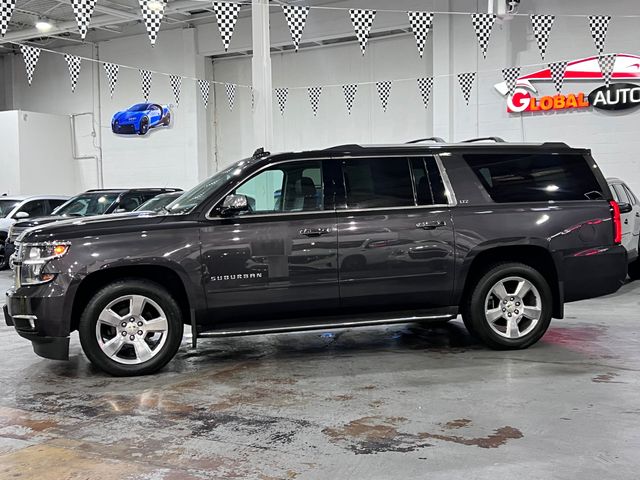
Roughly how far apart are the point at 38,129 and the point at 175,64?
5516 mm

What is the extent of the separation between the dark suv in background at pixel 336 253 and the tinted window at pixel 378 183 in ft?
0.04

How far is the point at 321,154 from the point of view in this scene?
5.85 m

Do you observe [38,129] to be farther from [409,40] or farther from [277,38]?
[409,40]

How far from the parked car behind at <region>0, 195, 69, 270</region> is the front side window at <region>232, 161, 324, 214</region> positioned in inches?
399

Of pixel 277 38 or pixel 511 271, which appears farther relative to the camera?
pixel 277 38

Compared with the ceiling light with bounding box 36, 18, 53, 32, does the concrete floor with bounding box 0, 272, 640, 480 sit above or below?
below

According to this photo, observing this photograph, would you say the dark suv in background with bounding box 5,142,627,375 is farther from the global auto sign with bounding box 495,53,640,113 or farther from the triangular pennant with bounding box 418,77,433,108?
the triangular pennant with bounding box 418,77,433,108

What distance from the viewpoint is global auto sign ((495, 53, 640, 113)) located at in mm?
14523

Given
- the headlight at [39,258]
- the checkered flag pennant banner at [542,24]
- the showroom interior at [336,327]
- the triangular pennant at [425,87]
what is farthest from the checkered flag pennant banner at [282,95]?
the headlight at [39,258]

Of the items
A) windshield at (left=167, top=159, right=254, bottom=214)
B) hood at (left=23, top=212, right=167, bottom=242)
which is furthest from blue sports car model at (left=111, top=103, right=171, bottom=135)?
hood at (left=23, top=212, right=167, bottom=242)

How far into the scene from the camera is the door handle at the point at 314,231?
18.3 ft

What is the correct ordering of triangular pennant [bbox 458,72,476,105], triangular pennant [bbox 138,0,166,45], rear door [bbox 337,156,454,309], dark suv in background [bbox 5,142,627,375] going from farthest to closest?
triangular pennant [bbox 458,72,476,105] → triangular pennant [bbox 138,0,166,45] → rear door [bbox 337,156,454,309] → dark suv in background [bbox 5,142,627,375]

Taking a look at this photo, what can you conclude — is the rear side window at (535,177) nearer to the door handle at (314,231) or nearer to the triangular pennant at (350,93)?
the door handle at (314,231)

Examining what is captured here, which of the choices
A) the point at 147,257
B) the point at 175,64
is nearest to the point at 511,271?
the point at 147,257
